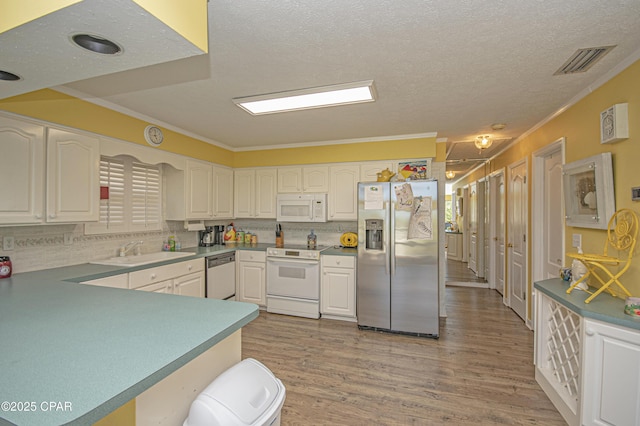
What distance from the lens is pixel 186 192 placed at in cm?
368

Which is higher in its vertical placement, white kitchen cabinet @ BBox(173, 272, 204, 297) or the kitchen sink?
the kitchen sink

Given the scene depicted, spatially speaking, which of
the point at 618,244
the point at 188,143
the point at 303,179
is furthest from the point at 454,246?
the point at 188,143

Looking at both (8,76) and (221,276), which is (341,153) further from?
(8,76)

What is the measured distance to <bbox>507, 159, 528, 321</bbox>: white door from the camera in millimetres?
3691

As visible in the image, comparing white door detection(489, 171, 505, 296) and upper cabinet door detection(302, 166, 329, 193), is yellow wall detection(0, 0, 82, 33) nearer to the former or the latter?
upper cabinet door detection(302, 166, 329, 193)

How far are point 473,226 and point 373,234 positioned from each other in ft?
13.4

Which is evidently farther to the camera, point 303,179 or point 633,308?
point 303,179

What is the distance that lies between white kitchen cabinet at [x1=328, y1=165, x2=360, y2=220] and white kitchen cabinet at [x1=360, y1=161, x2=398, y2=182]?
0.28ft

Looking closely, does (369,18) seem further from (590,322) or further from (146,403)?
(590,322)

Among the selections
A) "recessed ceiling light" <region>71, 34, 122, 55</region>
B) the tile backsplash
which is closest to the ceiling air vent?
"recessed ceiling light" <region>71, 34, 122, 55</region>

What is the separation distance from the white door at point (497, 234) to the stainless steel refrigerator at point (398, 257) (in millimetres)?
2128

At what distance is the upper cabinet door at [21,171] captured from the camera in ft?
6.51

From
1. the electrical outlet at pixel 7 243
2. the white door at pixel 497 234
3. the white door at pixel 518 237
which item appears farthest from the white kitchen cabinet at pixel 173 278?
the white door at pixel 497 234

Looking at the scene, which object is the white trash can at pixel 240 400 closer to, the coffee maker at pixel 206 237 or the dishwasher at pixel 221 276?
the dishwasher at pixel 221 276
